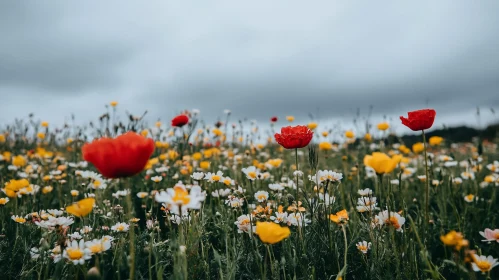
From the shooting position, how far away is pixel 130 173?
1225 mm

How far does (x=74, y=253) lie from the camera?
57.3 inches

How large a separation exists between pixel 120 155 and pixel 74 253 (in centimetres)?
58

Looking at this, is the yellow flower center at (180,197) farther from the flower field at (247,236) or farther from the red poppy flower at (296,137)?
the red poppy flower at (296,137)

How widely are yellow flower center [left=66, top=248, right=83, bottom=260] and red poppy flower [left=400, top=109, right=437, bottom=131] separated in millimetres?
1805

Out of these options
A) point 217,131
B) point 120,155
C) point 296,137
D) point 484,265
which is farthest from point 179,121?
point 484,265

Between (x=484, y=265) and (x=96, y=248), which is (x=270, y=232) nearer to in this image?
(x=96, y=248)

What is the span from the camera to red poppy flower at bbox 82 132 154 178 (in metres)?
1.20

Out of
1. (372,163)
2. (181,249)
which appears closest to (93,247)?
(181,249)

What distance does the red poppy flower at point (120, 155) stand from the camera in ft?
3.93

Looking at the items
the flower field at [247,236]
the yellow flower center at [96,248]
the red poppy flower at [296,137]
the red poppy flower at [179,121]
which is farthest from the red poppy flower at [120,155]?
the red poppy flower at [179,121]

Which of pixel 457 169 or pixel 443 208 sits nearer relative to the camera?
pixel 443 208

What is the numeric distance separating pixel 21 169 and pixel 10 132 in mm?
2457

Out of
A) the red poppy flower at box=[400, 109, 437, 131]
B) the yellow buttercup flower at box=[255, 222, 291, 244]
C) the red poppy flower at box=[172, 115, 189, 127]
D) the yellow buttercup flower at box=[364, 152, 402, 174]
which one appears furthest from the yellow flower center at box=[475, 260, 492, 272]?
the red poppy flower at box=[172, 115, 189, 127]

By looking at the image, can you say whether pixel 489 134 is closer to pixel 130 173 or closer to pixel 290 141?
pixel 290 141
